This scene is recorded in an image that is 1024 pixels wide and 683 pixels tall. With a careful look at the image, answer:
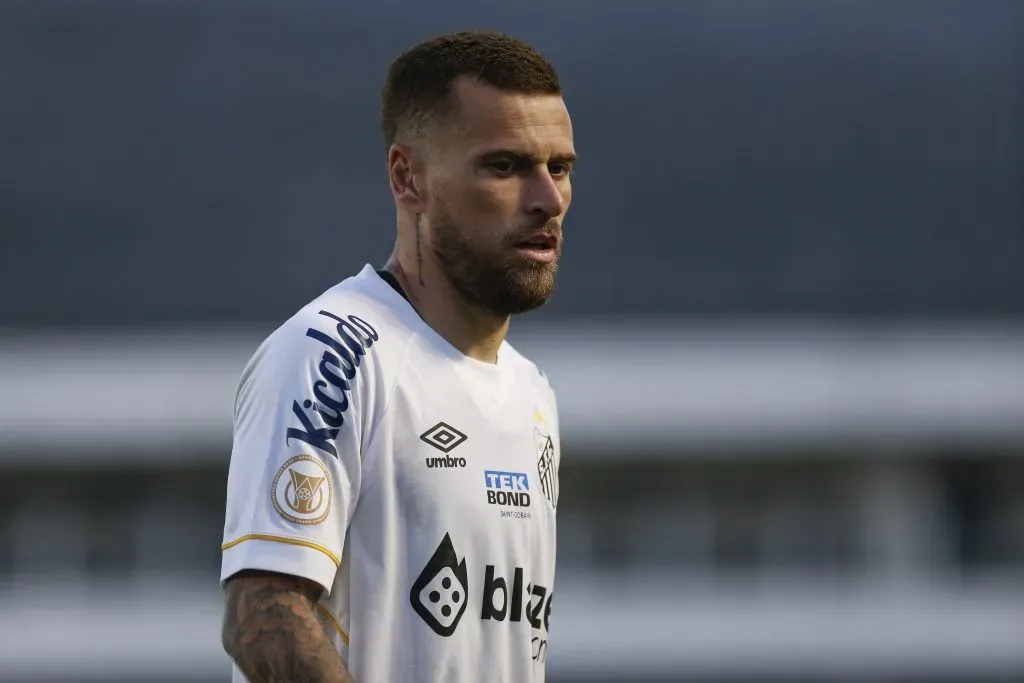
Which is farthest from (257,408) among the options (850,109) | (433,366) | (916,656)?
(850,109)

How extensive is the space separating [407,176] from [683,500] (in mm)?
23646

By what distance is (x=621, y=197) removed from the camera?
1112 inches

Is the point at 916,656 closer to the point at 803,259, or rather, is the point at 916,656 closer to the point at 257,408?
the point at 803,259

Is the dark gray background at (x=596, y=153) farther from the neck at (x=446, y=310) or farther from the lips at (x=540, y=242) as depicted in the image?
the lips at (x=540, y=242)

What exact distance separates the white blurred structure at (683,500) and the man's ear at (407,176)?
67.3 ft

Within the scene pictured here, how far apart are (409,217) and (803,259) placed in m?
23.8

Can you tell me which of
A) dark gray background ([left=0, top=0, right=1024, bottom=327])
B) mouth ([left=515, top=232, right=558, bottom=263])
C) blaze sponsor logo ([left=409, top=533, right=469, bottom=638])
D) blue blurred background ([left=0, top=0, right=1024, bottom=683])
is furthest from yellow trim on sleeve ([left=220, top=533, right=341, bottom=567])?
dark gray background ([left=0, top=0, right=1024, bottom=327])

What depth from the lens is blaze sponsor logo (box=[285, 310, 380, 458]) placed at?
3.10 metres

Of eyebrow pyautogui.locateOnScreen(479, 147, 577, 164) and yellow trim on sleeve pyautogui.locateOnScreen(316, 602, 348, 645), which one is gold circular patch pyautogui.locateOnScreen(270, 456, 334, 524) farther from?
eyebrow pyautogui.locateOnScreen(479, 147, 577, 164)

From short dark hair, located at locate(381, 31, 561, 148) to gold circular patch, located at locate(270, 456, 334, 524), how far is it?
0.80 metres

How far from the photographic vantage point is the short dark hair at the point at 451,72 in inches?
134

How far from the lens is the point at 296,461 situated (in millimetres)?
3084

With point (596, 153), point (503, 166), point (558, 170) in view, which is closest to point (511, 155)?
point (503, 166)

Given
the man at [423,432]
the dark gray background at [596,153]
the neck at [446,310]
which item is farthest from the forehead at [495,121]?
the dark gray background at [596,153]
